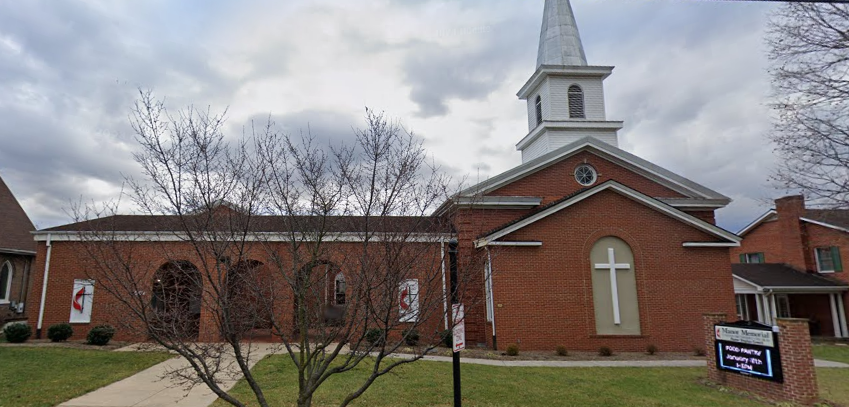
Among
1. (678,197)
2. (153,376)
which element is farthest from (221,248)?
(678,197)

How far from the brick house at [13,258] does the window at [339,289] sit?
2746 cm

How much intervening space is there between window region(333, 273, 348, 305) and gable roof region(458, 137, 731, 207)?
14909 mm

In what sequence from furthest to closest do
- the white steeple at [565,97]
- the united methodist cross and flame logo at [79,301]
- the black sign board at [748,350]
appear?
1. the white steeple at [565,97]
2. the united methodist cross and flame logo at [79,301]
3. the black sign board at [748,350]

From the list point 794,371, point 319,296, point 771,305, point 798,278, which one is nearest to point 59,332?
point 319,296

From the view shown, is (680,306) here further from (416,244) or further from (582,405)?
(416,244)

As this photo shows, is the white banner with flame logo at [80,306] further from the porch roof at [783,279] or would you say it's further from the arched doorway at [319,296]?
the porch roof at [783,279]

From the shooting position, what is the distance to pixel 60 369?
41.5 ft

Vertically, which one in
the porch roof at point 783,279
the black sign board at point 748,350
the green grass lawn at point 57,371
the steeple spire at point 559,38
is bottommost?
the green grass lawn at point 57,371

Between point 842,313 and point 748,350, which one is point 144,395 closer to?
point 748,350

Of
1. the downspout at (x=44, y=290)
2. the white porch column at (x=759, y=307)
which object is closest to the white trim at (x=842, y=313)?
the white porch column at (x=759, y=307)

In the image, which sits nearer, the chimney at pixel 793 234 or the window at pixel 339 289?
the window at pixel 339 289

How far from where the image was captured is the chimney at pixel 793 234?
2914 cm

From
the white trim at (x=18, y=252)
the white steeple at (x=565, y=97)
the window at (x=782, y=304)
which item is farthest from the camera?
the window at (x=782, y=304)

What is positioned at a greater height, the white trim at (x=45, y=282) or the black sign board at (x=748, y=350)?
the white trim at (x=45, y=282)
